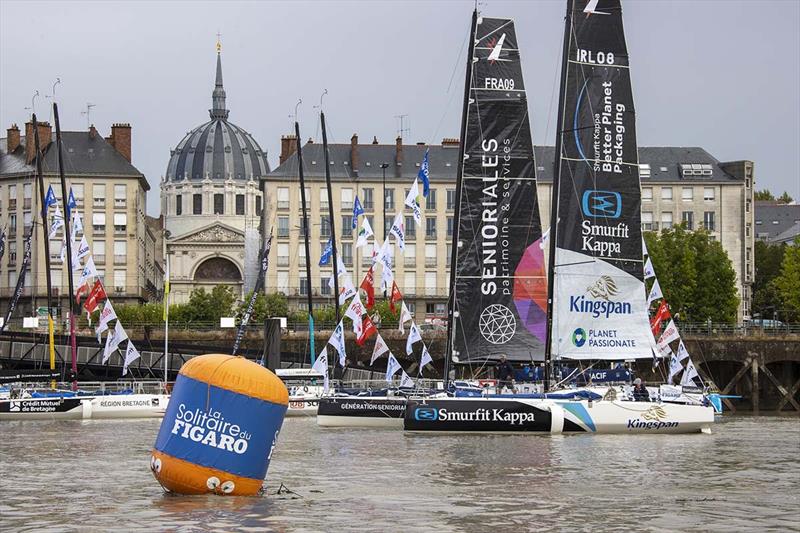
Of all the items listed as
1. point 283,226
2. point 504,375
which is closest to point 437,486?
point 504,375

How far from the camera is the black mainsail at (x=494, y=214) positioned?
45.0m

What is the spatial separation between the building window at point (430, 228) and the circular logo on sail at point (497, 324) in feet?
239

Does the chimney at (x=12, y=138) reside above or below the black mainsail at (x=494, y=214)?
above

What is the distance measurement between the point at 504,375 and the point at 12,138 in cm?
8070

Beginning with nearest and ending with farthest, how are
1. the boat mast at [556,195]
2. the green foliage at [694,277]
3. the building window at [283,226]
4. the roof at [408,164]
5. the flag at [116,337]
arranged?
the boat mast at [556,195] → the flag at [116,337] → the green foliage at [694,277] → the roof at [408,164] → the building window at [283,226]

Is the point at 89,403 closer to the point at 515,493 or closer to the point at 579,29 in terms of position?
the point at 579,29

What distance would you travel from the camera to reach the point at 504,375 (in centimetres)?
4441

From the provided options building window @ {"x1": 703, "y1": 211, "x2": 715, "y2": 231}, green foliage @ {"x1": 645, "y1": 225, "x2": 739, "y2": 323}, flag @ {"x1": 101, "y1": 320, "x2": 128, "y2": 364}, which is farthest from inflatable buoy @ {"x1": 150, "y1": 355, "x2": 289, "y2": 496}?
building window @ {"x1": 703, "y1": 211, "x2": 715, "y2": 231}

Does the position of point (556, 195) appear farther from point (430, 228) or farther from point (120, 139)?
point (120, 139)

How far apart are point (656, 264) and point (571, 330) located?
59679 mm

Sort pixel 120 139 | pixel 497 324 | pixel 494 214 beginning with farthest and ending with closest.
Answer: pixel 120 139 → pixel 494 214 → pixel 497 324

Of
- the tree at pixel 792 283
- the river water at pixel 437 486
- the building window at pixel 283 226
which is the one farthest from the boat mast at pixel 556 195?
the building window at pixel 283 226

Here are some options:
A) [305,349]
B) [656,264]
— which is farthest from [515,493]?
[656,264]

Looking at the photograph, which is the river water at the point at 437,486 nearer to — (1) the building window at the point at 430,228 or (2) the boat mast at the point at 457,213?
(2) the boat mast at the point at 457,213
